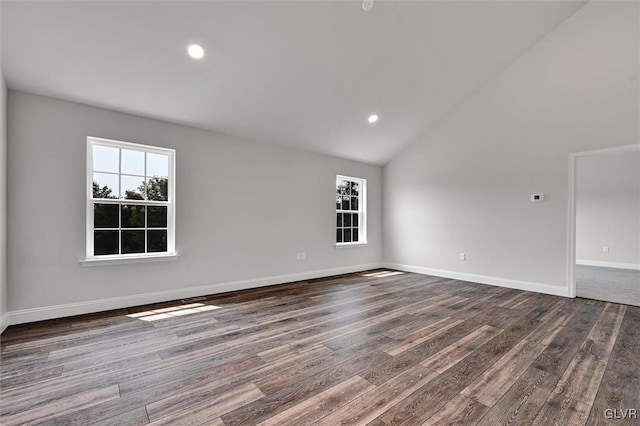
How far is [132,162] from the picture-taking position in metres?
3.80

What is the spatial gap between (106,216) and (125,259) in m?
0.56

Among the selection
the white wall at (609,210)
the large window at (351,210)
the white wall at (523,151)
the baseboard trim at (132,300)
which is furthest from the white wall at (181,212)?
the white wall at (609,210)

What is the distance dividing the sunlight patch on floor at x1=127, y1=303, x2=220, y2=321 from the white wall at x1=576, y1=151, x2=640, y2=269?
26.4ft

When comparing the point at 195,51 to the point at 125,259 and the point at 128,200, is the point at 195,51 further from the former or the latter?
the point at 125,259

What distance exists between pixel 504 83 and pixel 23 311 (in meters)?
6.98

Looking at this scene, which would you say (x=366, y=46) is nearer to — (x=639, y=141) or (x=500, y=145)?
(x=500, y=145)

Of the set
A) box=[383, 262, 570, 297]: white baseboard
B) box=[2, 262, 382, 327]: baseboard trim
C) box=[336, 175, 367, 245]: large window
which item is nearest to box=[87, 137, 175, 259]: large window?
box=[2, 262, 382, 327]: baseboard trim

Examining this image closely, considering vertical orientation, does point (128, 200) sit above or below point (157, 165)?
below

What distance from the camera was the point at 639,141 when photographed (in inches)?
150

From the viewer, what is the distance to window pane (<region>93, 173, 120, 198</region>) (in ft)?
11.6

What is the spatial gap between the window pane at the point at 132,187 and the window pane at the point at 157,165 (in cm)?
17

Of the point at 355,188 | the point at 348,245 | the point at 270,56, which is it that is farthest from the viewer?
the point at 355,188

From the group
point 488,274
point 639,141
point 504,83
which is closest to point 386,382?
point 488,274

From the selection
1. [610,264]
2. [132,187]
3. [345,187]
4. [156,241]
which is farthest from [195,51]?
[610,264]
